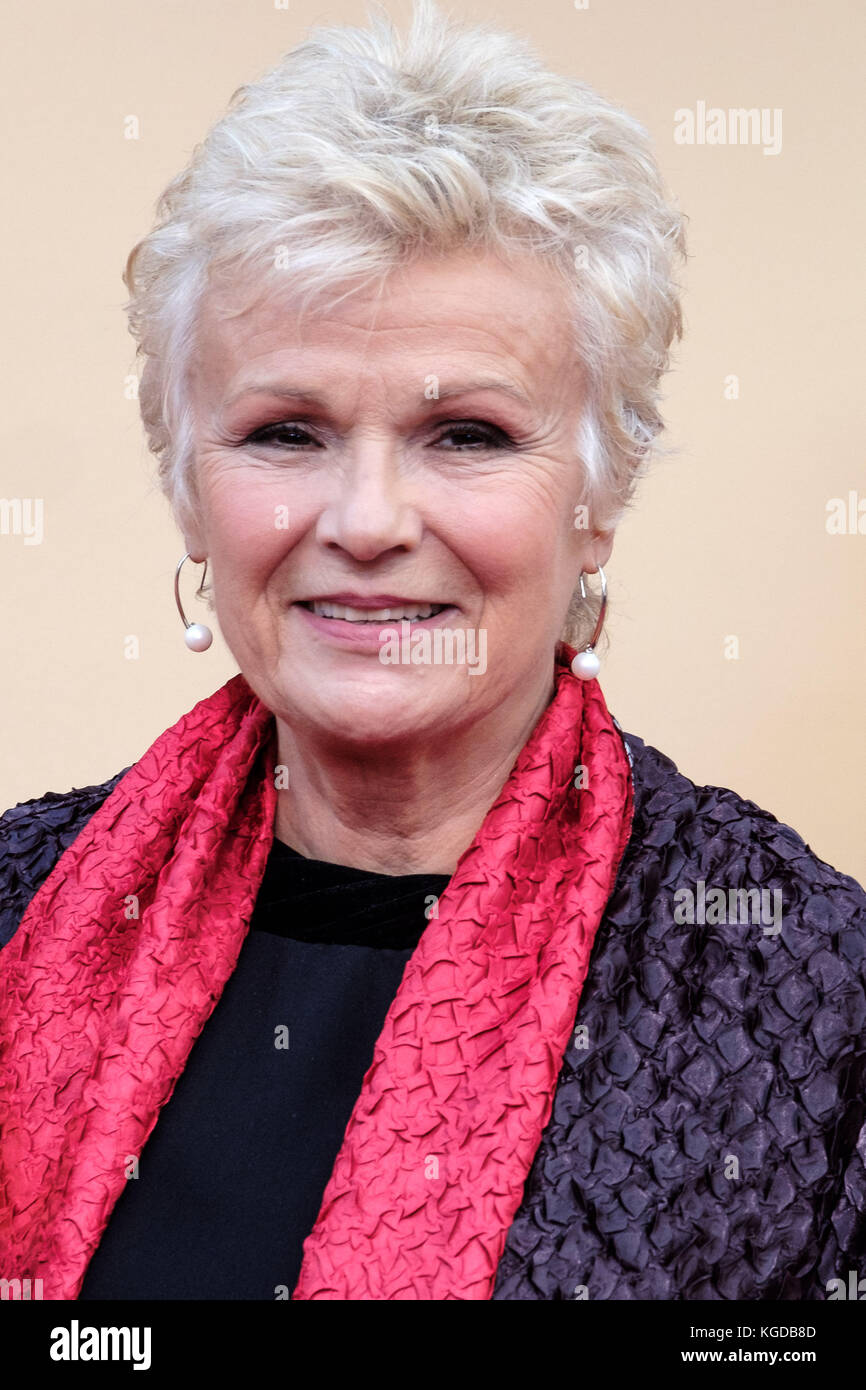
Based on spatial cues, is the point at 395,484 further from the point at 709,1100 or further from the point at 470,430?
the point at 709,1100

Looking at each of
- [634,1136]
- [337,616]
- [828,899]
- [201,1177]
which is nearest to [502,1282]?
[634,1136]

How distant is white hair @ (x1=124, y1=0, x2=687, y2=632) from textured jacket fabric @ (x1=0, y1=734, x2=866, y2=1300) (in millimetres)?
354

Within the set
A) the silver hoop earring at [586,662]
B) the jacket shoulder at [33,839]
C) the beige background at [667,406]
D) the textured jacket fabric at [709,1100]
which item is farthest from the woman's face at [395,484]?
the beige background at [667,406]

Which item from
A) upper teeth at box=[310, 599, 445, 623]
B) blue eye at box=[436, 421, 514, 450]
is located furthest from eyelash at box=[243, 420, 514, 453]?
upper teeth at box=[310, 599, 445, 623]

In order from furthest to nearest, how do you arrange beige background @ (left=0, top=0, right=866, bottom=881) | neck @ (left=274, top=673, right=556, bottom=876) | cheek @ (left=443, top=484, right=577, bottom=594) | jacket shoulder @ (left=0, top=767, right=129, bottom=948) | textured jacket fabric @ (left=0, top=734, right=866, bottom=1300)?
1. beige background @ (left=0, top=0, right=866, bottom=881)
2. jacket shoulder @ (left=0, top=767, right=129, bottom=948)
3. neck @ (left=274, top=673, right=556, bottom=876)
4. cheek @ (left=443, top=484, right=577, bottom=594)
5. textured jacket fabric @ (left=0, top=734, right=866, bottom=1300)

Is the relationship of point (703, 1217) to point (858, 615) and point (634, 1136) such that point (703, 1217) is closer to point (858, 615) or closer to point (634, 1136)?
point (634, 1136)

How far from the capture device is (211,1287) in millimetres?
1390

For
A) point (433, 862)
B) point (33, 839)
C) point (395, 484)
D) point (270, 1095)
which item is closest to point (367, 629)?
point (395, 484)

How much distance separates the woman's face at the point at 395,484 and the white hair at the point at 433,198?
0.03m

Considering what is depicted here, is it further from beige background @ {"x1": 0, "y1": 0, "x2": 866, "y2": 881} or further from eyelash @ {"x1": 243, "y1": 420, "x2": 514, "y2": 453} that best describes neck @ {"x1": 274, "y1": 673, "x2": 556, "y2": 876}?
beige background @ {"x1": 0, "y1": 0, "x2": 866, "y2": 881}

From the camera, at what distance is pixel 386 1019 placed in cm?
146

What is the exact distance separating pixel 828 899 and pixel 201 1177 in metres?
0.58

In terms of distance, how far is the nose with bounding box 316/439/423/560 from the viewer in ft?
4.55

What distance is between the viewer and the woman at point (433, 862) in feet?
4.45
